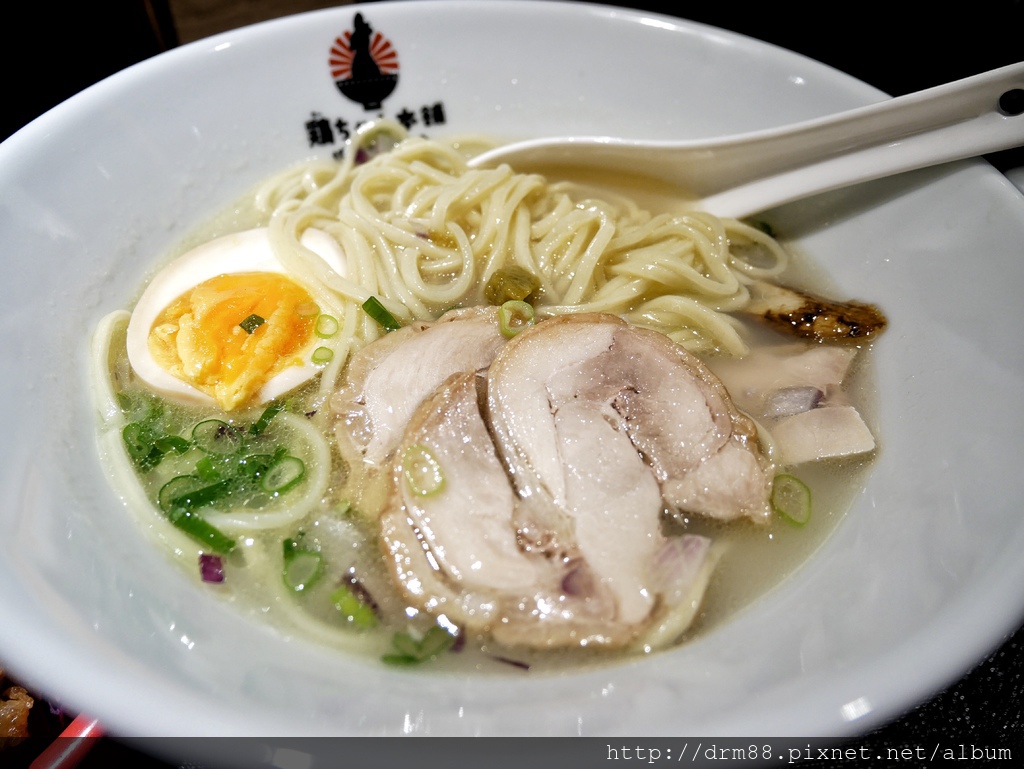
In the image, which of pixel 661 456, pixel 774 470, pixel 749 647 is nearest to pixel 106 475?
pixel 661 456

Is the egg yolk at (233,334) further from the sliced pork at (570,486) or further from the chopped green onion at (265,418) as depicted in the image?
the sliced pork at (570,486)

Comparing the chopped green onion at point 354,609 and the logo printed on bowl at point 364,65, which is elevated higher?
the logo printed on bowl at point 364,65

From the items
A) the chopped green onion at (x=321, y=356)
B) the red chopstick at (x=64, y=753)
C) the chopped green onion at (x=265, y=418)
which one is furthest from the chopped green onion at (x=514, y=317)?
the red chopstick at (x=64, y=753)

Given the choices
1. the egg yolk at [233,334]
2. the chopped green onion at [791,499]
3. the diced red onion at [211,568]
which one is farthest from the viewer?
the egg yolk at [233,334]

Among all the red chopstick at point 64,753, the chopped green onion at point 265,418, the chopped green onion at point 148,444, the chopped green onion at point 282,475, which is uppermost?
the chopped green onion at point 148,444

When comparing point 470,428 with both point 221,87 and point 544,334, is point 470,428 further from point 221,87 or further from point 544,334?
point 221,87

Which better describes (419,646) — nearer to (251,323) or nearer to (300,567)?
(300,567)

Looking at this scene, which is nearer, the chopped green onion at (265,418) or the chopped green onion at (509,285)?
the chopped green onion at (265,418)
